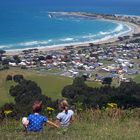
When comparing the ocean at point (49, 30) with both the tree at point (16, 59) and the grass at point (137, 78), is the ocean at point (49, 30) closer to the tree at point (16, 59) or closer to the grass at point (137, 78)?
the tree at point (16, 59)

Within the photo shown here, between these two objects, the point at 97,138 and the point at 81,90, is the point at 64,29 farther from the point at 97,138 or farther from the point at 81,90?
the point at 97,138

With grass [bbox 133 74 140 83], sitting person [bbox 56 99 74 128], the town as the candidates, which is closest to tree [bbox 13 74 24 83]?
the town

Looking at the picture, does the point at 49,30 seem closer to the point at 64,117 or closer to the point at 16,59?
the point at 16,59

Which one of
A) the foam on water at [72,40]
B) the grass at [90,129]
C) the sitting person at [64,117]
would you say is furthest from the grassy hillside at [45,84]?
the foam on water at [72,40]

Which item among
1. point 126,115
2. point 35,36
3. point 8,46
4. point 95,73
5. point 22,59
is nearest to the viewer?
point 126,115

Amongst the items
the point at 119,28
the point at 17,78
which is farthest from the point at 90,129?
the point at 119,28

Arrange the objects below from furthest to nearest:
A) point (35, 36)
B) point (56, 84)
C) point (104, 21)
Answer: point (104, 21), point (35, 36), point (56, 84)

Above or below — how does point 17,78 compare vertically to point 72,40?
below

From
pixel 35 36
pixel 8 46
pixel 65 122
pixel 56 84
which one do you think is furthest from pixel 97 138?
pixel 35 36

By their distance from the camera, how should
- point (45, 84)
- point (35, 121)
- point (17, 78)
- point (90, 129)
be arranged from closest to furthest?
1. point (35, 121)
2. point (90, 129)
3. point (45, 84)
4. point (17, 78)
